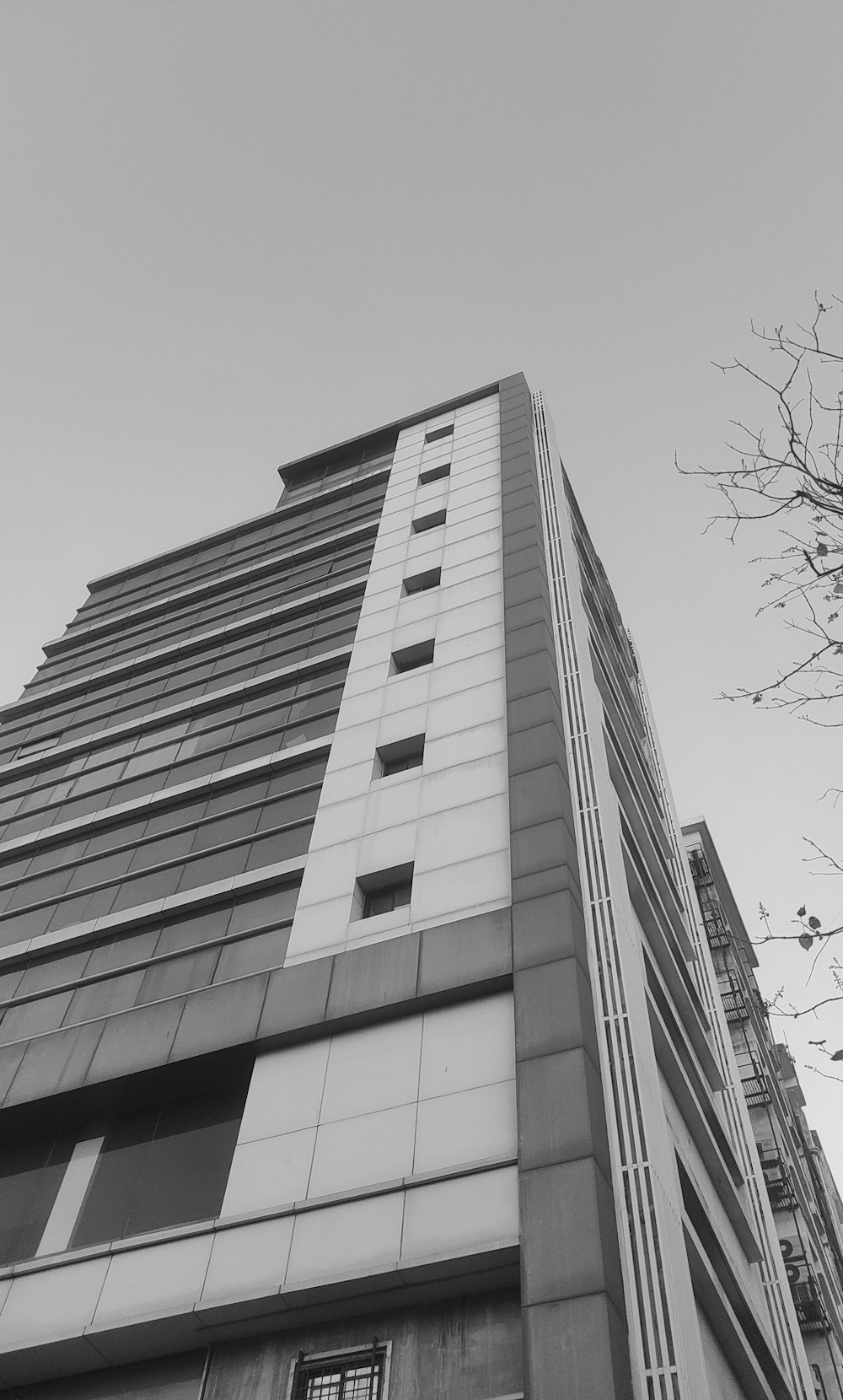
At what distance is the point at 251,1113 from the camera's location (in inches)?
703

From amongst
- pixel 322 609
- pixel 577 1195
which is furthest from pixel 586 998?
pixel 322 609

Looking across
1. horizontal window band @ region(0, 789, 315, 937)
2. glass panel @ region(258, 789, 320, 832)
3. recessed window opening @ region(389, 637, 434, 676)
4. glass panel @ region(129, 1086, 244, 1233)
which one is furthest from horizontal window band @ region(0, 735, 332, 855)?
glass panel @ region(129, 1086, 244, 1233)

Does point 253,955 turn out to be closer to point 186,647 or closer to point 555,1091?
point 555,1091

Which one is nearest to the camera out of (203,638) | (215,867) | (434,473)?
(215,867)

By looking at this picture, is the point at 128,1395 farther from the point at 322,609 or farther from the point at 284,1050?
the point at 322,609

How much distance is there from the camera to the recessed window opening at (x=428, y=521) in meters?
35.7

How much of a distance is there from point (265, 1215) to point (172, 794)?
15.5m

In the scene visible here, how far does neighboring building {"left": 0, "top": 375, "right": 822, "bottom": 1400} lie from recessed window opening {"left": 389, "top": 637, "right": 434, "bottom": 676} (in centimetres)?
10

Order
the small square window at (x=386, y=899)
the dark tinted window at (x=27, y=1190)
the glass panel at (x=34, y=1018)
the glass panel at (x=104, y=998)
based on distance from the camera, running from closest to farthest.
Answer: the dark tinted window at (x=27, y=1190), the small square window at (x=386, y=899), the glass panel at (x=104, y=998), the glass panel at (x=34, y=1018)

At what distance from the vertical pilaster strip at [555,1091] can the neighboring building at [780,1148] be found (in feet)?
38.2

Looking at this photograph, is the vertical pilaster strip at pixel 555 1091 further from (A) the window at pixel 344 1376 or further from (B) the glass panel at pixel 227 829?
(B) the glass panel at pixel 227 829

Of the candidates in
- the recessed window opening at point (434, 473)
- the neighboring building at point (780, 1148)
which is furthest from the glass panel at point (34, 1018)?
the recessed window opening at point (434, 473)

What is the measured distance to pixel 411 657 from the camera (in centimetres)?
2892

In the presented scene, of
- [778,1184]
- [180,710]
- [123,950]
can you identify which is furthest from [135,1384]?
[778,1184]
